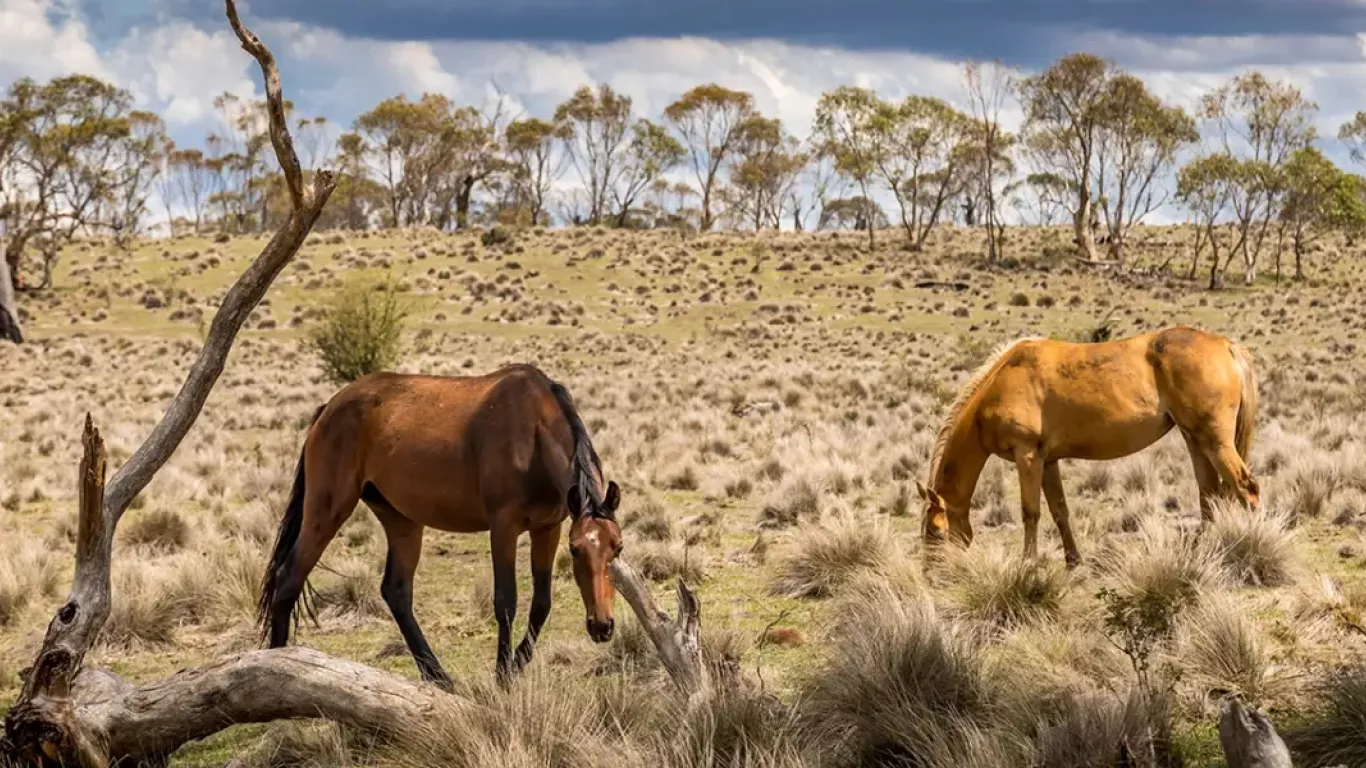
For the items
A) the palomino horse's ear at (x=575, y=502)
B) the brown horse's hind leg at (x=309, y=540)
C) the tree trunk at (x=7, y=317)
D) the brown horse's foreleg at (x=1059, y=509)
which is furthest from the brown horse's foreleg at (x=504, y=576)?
the tree trunk at (x=7, y=317)

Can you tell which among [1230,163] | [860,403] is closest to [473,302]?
[860,403]

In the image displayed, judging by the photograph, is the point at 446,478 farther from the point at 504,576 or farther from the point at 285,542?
the point at 285,542

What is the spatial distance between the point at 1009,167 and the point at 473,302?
34546 millimetres

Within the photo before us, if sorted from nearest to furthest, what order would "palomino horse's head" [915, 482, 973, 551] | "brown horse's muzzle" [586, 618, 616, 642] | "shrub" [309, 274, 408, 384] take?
"brown horse's muzzle" [586, 618, 616, 642] → "palomino horse's head" [915, 482, 973, 551] → "shrub" [309, 274, 408, 384]

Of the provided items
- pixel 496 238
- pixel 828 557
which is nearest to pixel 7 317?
pixel 496 238

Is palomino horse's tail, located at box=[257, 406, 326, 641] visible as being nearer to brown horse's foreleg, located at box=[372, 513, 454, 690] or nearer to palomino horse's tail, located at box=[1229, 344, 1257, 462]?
brown horse's foreleg, located at box=[372, 513, 454, 690]

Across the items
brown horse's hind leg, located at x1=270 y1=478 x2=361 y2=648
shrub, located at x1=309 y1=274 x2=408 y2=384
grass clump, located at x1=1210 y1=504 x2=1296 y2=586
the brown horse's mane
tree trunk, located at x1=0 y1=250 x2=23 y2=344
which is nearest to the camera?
the brown horse's mane

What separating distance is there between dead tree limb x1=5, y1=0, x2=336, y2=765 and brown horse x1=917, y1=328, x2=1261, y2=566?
5.73 m

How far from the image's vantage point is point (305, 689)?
5.50m

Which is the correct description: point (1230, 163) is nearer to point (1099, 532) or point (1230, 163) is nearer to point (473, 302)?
point (473, 302)

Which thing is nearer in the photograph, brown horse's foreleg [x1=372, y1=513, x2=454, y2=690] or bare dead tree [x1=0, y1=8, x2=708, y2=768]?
bare dead tree [x1=0, y1=8, x2=708, y2=768]

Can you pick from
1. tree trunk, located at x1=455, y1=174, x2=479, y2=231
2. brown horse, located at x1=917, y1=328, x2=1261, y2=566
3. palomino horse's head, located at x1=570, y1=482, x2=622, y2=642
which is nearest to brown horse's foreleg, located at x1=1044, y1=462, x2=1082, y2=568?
brown horse, located at x1=917, y1=328, x2=1261, y2=566

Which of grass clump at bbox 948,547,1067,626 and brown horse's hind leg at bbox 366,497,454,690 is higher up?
brown horse's hind leg at bbox 366,497,454,690

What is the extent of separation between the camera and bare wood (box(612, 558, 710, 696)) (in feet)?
19.3
